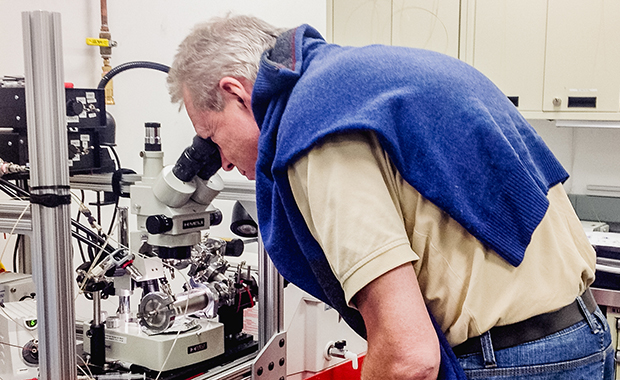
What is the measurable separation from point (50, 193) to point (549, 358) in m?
0.88

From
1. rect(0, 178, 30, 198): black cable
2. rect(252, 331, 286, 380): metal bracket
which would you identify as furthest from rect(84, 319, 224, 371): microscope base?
rect(0, 178, 30, 198): black cable

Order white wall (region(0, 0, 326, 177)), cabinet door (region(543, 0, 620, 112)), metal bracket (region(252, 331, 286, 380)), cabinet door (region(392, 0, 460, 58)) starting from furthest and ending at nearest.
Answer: cabinet door (region(392, 0, 460, 58))
cabinet door (region(543, 0, 620, 112))
white wall (region(0, 0, 326, 177))
metal bracket (region(252, 331, 286, 380))

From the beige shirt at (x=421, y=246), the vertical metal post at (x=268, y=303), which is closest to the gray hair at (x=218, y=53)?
the beige shirt at (x=421, y=246)

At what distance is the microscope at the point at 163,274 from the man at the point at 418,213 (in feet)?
1.19

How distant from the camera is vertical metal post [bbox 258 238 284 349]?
1.57 metres

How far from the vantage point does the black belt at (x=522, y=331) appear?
95 cm

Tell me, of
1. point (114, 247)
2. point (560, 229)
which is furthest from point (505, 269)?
point (114, 247)

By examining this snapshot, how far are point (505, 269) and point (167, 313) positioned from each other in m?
0.76

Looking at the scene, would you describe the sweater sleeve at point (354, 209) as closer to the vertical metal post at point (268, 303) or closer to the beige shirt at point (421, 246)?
the beige shirt at point (421, 246)

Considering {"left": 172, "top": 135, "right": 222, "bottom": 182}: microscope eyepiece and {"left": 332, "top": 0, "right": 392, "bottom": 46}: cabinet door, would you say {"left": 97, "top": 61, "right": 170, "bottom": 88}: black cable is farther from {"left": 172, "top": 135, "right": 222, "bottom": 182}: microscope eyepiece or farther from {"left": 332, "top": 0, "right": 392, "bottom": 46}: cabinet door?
{"left": 332, "top": 0, "right": 392, "bottom": 46}: cabinet door

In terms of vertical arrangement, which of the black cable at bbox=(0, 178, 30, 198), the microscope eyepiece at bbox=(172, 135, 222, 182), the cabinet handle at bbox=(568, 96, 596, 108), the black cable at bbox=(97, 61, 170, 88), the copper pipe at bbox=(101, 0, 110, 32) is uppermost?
the copper pipe at bbox=(101, 0, 110, 32)

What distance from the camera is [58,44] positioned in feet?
3.55

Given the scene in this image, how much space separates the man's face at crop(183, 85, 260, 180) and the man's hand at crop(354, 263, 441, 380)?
404 mm

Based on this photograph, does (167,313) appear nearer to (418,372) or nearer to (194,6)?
(418,372)
